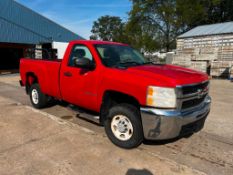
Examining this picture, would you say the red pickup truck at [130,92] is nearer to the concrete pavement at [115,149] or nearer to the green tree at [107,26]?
the concrete pavement at [115,149]

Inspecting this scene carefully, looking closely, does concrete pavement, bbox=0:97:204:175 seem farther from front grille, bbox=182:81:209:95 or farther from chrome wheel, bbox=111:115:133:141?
front grille, bbox=182:81:209:95

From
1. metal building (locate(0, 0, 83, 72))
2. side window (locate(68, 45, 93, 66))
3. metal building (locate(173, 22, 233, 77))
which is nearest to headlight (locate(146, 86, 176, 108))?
side window (locate(68, 45, 93, 66))

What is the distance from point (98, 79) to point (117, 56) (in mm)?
756

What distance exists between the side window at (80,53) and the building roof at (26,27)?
1595cm

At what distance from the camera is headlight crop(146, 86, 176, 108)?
11.2 ft

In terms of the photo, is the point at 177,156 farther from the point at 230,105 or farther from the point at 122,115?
the point at 230,105

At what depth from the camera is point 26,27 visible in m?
22.0

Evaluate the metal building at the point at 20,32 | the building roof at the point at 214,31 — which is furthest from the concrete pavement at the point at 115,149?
the metal building at the point at 20,32

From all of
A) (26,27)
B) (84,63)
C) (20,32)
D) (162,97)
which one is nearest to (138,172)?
(162,97)

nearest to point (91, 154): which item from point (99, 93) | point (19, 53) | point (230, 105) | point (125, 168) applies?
point (125, 168)

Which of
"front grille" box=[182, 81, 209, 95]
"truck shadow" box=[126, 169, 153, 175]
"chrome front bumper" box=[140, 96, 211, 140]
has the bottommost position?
"truck shadow" box=[126, 169, 153, 175]

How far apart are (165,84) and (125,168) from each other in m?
1.43

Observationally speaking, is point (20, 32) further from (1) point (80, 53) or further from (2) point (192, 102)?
(2) point (192, 102)

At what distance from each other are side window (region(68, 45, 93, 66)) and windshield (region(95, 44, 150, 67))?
238 mm
